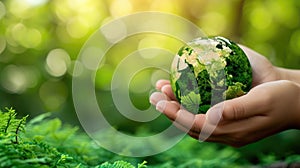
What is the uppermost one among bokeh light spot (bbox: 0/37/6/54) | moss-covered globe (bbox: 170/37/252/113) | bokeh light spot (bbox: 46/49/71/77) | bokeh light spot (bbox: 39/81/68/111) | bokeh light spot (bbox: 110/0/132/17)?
bokeh light spot (bbox: 110/0/132/17)

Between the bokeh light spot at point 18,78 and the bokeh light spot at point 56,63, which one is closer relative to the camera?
the bokeh light spot at point 18,78

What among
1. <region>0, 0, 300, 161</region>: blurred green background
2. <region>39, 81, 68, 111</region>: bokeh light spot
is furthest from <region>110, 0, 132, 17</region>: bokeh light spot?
<region>39, 81, 68, 111</region>: bokeh light spot

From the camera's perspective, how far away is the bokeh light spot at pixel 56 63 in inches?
144

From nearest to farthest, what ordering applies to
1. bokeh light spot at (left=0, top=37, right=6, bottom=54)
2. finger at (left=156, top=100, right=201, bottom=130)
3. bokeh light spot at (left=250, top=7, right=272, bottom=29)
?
finger at (left=156, top=100, right=201, bottom=130) → bokeh light spot at (left=0, top=37, right=6, bottom=54) → bokeh light spot at (left=250, top=7, right=272, bottom=29)

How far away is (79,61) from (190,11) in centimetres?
103

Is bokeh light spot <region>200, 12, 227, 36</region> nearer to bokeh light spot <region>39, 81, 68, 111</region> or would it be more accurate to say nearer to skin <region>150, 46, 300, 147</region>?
bokeh light spot <region>39, 81, 68, 111</region>

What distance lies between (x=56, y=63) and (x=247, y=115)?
2617 millimetres

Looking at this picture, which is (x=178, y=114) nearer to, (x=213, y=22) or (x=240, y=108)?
(x=240, y=108)


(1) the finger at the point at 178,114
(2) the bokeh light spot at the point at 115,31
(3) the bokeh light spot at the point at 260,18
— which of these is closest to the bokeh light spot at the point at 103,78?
(2) the bokeh light spot at the point at 115,31

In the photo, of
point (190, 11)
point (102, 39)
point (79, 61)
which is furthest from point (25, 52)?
point (190, 11)

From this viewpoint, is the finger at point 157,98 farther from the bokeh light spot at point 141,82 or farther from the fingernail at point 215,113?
the bokeh light spot at point 141,82

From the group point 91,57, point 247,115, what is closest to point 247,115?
point 247,115

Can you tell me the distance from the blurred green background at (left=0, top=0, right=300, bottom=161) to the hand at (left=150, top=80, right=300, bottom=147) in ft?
5.66

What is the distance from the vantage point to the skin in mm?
1220
